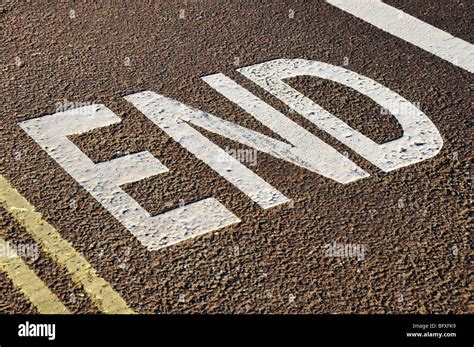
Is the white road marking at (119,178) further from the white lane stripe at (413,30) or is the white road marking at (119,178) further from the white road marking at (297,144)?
the white lane stripe at (413,30)

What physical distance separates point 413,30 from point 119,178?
3178 millimetres

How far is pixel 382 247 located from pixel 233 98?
1885mm

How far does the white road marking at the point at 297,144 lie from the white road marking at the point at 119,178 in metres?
0.74

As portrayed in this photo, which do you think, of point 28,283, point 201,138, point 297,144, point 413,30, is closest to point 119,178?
point 201,138

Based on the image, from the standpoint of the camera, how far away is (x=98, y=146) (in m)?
5.90

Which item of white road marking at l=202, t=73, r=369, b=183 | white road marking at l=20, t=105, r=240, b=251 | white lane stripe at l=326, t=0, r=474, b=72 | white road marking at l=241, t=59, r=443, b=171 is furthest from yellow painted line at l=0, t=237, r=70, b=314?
white lane stripe at l=326, t=0, r=474, b=72

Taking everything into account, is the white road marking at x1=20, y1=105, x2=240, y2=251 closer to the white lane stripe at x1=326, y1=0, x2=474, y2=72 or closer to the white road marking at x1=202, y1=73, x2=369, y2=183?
the white road marking at x1=202, y1=73, x2=369, y2=183

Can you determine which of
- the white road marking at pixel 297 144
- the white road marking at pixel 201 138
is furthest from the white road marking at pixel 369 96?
the white road marking at pixel 201 138

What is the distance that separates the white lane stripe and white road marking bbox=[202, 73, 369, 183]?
164cm

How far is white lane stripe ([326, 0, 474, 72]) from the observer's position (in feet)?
23.5

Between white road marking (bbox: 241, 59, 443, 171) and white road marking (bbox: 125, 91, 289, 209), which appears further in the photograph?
white road marking (bbox: 241, 59, 443, 171)

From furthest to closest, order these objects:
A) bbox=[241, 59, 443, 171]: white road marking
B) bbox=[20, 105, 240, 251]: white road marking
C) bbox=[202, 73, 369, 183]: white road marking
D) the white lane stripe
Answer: the white lane stripe, bbox=[241, 59, 443, 171]: white road marking, bbox=[202, 73, 369, 183]: white road marking, bbox=[20, 105, 240, 251]: white road marking
